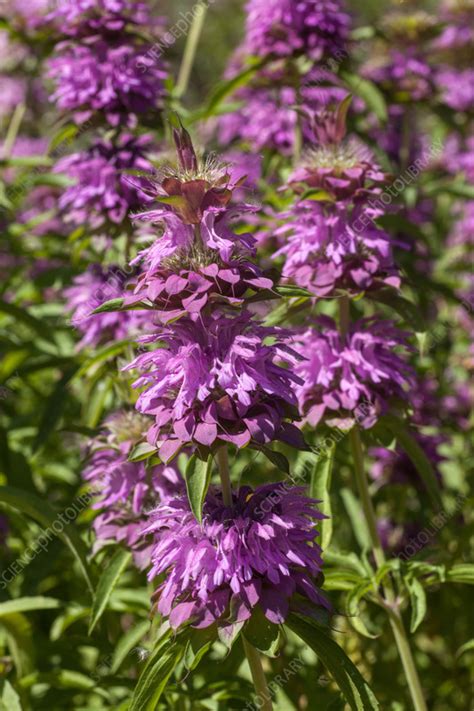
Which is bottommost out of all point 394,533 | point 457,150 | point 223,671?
point 394,533

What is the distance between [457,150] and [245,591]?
5.55 meters

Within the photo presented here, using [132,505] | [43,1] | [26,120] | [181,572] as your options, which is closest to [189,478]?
[181,572]

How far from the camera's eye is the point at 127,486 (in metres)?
2.62

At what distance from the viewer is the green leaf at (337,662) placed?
193 cm

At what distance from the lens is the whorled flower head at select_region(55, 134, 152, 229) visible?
3416 millimetres

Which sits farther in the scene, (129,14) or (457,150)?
(457,150)

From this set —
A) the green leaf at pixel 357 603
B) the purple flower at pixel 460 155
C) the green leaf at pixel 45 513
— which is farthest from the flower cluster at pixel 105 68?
the purple flower at pixel 460 155

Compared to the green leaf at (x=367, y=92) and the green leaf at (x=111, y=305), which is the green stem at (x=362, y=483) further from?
the green leaf at (x=367, y=92)

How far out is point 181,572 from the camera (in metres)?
1.93

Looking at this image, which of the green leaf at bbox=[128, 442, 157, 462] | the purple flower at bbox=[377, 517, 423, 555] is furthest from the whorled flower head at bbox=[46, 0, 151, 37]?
the purple flower at bbox=[377, 517, 423, 555]

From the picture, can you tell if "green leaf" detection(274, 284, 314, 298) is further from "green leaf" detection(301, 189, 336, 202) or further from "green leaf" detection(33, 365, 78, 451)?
"green leaf" detection(33, 365, 78, 451)

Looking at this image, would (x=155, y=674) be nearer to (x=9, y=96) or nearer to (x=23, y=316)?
(x=23, y=316)

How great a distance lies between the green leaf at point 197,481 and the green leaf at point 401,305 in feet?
3.46

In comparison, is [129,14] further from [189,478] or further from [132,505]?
[189,478]
